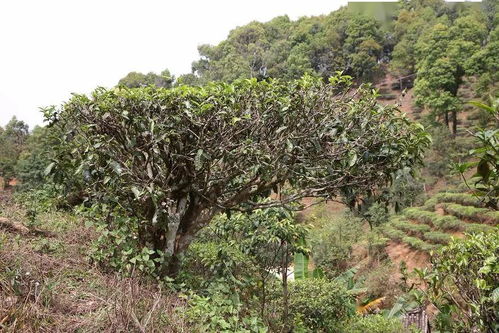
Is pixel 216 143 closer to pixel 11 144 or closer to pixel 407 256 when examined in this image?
pixel 407 256

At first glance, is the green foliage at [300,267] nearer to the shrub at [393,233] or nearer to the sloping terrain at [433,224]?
the sloping terrain at [433,224]

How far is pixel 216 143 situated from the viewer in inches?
172

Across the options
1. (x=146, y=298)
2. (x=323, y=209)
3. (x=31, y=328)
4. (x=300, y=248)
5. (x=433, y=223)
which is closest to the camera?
(x=31, y=328)

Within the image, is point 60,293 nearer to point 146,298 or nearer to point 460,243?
point 146,298

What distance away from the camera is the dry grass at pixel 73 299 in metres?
3.16

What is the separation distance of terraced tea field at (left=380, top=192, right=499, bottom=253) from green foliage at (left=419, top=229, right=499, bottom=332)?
10.6 meters

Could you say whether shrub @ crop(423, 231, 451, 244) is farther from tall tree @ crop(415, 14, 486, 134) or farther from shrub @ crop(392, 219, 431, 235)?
tall tree @ crop(415, 14, 486, 134)

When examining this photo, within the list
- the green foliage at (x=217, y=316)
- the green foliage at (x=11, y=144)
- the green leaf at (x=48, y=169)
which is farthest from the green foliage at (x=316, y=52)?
the green foliage at (x=217, y=316)

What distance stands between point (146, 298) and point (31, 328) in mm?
983

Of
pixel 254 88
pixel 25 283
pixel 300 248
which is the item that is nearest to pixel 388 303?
pixel 300 248

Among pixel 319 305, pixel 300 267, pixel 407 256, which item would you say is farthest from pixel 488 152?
pixel 407 256

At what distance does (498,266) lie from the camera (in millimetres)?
3252

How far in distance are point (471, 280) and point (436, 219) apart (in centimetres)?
1348

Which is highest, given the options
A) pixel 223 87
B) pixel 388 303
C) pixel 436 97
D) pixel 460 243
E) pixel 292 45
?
pixel 292 45
